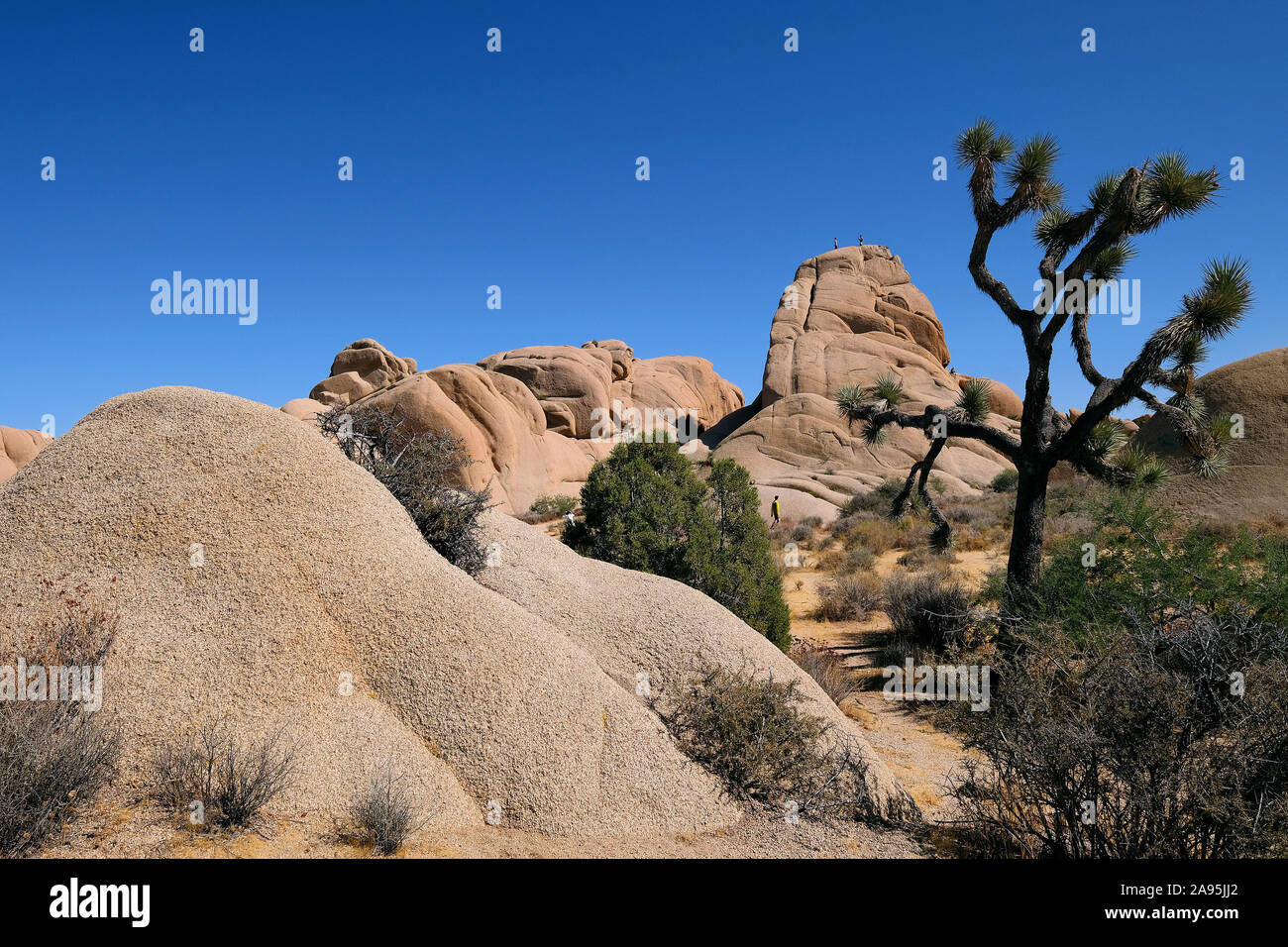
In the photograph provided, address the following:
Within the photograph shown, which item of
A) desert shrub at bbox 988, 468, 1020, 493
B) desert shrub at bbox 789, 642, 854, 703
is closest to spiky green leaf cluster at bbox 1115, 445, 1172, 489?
desert shrub at bbox 789, 642, 854, 703

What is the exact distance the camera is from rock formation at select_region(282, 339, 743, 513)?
2769cm

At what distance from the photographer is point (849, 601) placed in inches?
538

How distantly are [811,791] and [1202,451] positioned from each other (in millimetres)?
6456

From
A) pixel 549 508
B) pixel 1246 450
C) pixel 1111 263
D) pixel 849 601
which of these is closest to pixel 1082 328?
pixel 1111 263

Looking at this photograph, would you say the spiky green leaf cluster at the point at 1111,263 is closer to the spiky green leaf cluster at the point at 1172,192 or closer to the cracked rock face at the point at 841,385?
the spiky green leaf cluster at the point at 1172,192

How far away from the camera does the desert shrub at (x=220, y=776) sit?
3.64 metres

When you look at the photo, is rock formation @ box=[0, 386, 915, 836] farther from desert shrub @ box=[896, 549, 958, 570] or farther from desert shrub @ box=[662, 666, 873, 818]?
desert shrub @ box=[896, 549, 958, 570]

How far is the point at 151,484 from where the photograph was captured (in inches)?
192

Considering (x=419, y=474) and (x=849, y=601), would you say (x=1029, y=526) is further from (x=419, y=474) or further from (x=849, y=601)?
(x=419, y=474)

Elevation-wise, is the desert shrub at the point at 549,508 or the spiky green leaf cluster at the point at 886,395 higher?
A: the desert shrub at the point at 549,508

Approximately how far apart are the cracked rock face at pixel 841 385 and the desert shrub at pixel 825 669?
57.5 feet

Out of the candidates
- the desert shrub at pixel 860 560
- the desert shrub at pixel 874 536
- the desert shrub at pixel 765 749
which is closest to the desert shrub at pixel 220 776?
the desert shrub at pixel 765 749

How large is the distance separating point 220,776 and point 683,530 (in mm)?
7082
